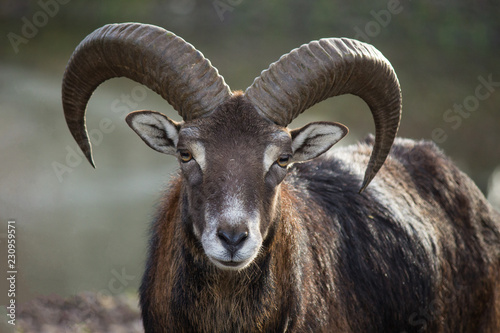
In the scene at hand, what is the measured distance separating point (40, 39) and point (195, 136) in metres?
16.6

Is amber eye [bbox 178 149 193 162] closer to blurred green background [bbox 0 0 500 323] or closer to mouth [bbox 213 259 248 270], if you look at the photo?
mouth [bbox 213 259 248 270]

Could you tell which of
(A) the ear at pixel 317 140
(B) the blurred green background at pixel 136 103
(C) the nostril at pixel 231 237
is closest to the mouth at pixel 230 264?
(C) the nostril at pixel 231 237

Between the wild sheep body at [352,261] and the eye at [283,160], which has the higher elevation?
the eye at [283,160]

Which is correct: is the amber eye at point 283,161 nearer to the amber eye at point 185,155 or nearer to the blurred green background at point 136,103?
the amber eye at point 185,155

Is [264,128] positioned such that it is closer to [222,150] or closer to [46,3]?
[222,150]

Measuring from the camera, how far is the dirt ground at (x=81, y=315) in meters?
9.90

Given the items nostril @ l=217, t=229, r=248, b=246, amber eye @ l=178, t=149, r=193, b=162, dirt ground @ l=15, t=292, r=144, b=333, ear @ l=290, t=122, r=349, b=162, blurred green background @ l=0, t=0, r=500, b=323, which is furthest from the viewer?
blurred green background @ l=0, t=0, r=500, b=323

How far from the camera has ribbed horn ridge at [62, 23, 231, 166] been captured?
218 inches

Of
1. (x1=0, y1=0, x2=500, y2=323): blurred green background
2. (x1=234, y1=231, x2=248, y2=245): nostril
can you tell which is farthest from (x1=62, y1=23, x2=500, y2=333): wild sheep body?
(x1=0, y1=0, x2=500, y2=323): blurred green background

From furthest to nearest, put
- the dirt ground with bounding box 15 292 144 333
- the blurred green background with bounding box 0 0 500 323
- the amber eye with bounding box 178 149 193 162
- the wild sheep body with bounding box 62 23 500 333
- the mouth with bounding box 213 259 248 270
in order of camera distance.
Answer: the blurred green background with bounding box 0 0 500 323
the dirt ground with bounding box 15 292 144 333
the amber eye with bounding box 178 149 193 162
the wild sheep body with bounding box 62 23 500 333
the mouth with bounding box 213 259 248 270

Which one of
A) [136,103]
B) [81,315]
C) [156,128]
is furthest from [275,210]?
[136,103]

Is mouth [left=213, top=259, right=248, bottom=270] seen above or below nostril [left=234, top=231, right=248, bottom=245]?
below

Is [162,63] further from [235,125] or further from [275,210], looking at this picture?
[275,210]

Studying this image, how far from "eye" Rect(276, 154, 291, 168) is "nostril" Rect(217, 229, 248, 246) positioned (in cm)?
88
